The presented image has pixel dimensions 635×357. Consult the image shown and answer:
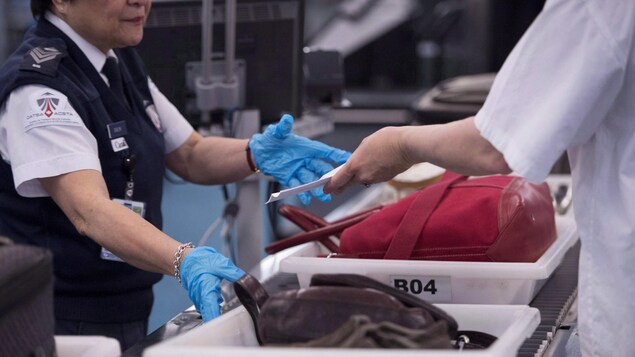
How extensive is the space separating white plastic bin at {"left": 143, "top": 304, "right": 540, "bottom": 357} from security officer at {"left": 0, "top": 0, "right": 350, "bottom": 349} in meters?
0.26

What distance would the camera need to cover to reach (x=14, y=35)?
27.0 ft

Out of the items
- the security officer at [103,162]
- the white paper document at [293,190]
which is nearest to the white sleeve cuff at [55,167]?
the security officer at [103,162]

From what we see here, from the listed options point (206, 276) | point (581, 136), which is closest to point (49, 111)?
point (206, 276)

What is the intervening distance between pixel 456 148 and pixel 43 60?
988mm


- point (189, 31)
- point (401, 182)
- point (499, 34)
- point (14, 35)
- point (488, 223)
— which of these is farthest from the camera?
point (499, 34)

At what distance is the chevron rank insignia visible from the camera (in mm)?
2000

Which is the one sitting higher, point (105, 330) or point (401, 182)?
point (401, 182)

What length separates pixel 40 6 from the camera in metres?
2.21

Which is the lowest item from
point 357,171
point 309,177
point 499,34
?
point 499,34

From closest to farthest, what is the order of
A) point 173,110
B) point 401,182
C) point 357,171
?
A: point 357,171, point 173,110, point 401,182

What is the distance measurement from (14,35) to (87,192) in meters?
6.80

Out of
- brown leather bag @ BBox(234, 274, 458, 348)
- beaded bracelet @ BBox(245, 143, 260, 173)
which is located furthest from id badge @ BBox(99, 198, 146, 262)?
brown leather bag @ BBox(234, 274, 458, 348)

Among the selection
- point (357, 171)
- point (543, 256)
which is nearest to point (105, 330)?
point (357, 171)

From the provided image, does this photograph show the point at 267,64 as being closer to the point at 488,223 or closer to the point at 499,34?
the point at 488,223
